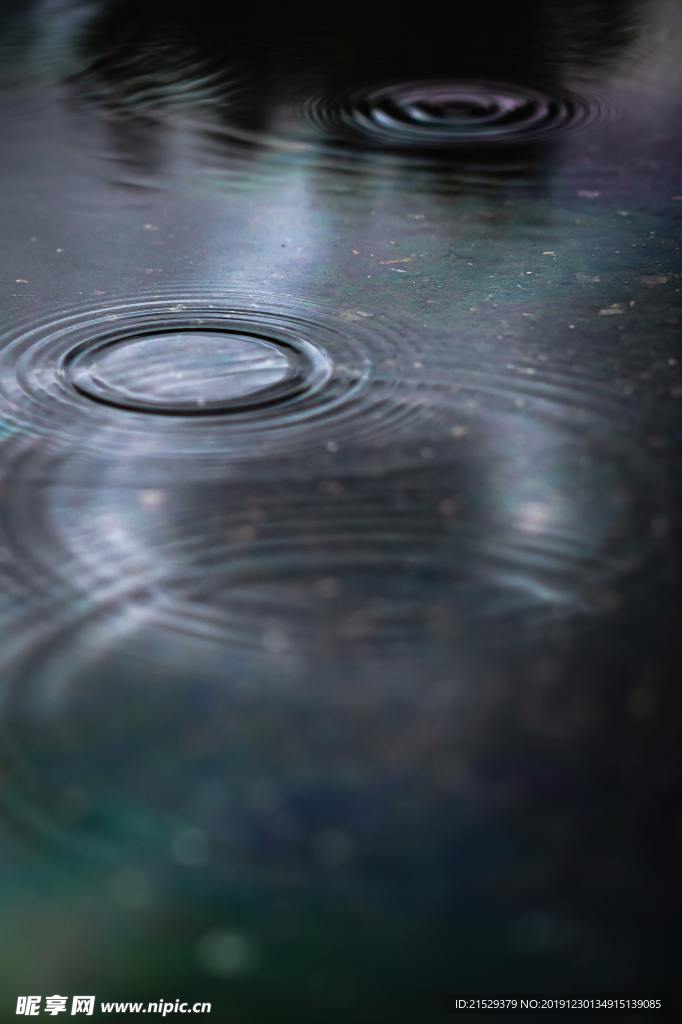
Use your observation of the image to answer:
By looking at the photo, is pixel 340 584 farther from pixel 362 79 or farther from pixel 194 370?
pixel 362 79

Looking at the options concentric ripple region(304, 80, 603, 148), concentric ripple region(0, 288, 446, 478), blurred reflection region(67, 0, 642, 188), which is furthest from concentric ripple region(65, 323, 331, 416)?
concentric ripple region(304, 80, 603, 148)

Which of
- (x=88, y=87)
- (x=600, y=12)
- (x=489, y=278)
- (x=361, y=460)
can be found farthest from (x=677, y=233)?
(x=600, y=12)

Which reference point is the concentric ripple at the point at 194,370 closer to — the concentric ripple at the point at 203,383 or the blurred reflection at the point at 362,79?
the concentric ripple at the point at 203,383

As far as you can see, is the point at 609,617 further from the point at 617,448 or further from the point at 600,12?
the point at 600,12

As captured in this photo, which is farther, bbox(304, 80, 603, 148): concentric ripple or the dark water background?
bbox(304, 80, 603, 148): concentric ripple

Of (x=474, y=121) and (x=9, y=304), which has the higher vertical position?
(x=474, y=121)

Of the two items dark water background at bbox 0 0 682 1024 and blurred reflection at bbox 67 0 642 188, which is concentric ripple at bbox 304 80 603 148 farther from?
dark water background at bbox 0 0 682 1024

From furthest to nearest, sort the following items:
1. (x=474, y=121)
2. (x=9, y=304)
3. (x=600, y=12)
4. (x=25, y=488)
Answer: (x=600, y=12) → (x=474, y=121) → (x=9, y=304) → (x=25, y=488)
